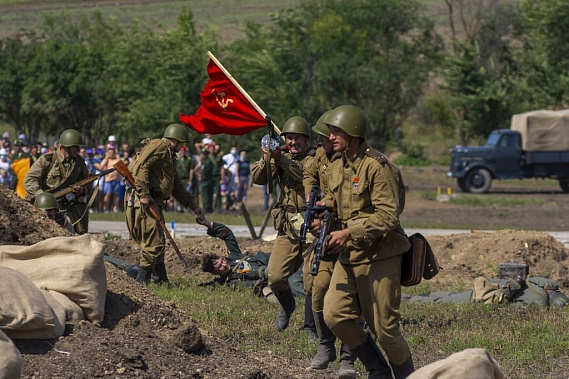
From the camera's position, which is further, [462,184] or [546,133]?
[546,133]

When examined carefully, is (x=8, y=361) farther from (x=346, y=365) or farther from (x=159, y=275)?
(x=159, y=275)

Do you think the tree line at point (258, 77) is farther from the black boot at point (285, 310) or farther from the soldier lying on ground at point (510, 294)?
the black boot at point (285, 310)

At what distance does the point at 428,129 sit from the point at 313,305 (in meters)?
52.0

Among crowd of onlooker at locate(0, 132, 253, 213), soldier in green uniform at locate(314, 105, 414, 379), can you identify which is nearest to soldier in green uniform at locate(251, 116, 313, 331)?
soldier in green uniform at locate(314, 105, 414, 379)

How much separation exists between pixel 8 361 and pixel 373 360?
242cm

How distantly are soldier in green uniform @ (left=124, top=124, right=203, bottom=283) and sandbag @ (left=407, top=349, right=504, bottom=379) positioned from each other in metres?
6.48

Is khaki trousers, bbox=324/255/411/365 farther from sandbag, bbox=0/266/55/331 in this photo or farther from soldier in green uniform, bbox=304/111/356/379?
sandbag, bbox=0/266/55/331

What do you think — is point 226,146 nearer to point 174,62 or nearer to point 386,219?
point 174,62

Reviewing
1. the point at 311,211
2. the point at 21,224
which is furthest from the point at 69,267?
the point at 311,211

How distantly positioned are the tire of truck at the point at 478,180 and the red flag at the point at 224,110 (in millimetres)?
24470

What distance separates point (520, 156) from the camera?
36.0m

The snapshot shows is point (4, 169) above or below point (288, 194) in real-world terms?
below

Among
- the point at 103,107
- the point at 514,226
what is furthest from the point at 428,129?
the point at 514,226

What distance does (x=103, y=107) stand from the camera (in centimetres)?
4272
